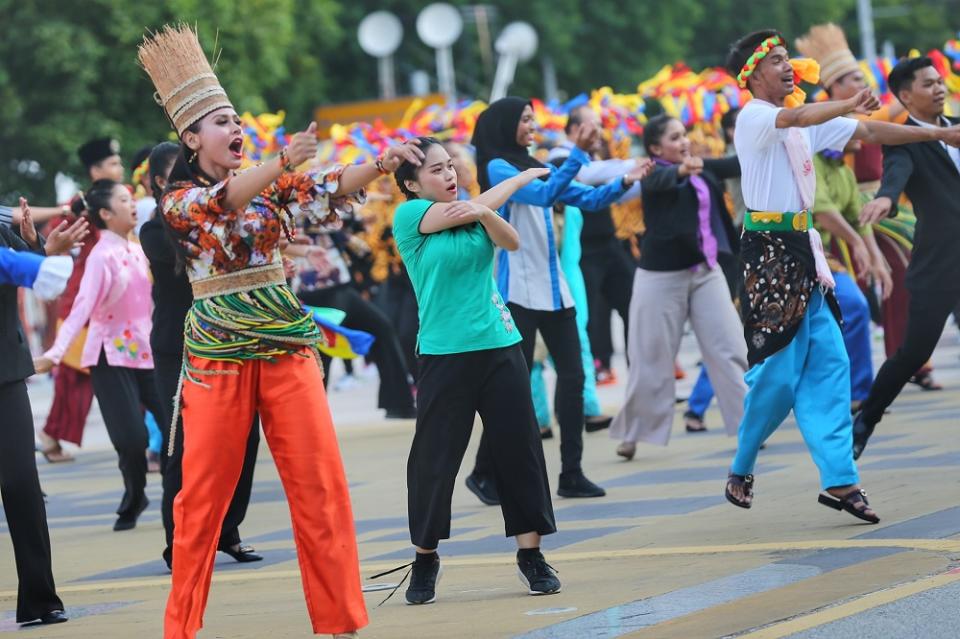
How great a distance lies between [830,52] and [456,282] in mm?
→ 4938

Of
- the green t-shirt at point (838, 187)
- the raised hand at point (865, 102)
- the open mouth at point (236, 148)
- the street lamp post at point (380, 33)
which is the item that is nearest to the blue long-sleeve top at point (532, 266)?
the raised hand at point (865, 102)

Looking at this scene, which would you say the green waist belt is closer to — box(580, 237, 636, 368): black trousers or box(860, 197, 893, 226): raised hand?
box(860, 197, 893, 226): raised hand

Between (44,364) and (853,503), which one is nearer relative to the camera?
(853,503)

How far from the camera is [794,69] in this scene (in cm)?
868

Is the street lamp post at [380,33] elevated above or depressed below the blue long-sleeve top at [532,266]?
below

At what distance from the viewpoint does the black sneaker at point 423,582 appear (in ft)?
23.8

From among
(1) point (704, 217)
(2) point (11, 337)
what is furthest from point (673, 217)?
(2) point (11, 337)

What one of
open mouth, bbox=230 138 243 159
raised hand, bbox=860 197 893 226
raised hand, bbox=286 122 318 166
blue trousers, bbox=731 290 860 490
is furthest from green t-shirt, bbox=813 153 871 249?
raised hand, bbox=286 122 318 166

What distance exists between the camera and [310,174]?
6.29 metres

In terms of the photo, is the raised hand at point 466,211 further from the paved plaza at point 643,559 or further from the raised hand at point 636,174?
the raised hand at point 636,174

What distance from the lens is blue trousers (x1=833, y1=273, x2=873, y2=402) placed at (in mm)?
11656

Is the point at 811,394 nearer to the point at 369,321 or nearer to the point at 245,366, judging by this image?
the point at 245,366

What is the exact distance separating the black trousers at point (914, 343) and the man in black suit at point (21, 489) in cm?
408

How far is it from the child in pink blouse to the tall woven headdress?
3771 millimetres
